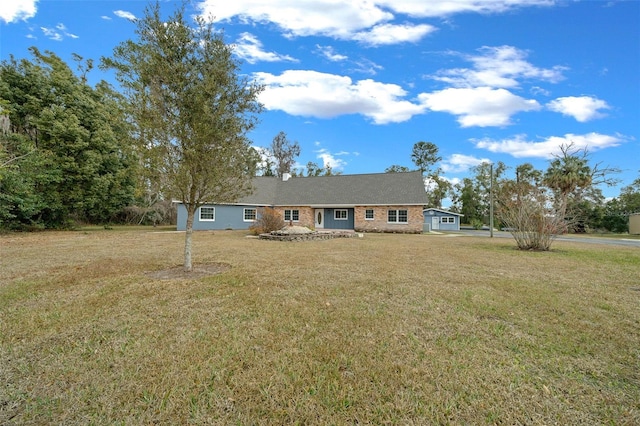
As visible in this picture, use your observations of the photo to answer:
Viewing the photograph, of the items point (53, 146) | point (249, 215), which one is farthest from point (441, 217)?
point (53, 146)

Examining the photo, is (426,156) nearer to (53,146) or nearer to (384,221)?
(384,221)

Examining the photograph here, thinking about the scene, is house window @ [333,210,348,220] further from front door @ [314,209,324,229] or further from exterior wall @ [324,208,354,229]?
front door @ [314,209,324,229]

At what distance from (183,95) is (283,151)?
38.7 m

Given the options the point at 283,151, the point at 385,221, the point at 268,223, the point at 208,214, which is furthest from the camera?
the point at 283,151

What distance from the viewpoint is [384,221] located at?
2486 cm

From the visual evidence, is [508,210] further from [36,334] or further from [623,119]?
[36,334]

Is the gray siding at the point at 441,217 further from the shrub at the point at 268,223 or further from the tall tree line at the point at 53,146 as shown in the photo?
the tall tree line at the point at 53,146

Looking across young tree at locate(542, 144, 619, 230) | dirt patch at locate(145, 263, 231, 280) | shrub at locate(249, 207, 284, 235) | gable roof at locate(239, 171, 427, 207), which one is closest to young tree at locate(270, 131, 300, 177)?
gable roof at locate(239, 171, 427, 207)

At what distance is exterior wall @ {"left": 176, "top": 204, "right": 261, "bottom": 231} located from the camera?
23578mm

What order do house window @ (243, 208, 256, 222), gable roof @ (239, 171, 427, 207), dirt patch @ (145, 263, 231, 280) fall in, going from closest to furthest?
1. dirt patch @ (145, 263, 231, 280)
2. gable roof @ (239, 171, 427, 207)
3. house window @ (243, 208, 256, 222)

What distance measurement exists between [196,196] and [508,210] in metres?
13.6

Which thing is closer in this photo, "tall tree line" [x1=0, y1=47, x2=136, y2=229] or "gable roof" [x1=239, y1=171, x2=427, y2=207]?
"tall tree line" [x1=0, y1=47, x2=136, y2=229]

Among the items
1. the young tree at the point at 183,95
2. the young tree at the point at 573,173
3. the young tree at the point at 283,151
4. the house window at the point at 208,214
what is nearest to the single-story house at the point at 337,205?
the house window at the point at 208,214

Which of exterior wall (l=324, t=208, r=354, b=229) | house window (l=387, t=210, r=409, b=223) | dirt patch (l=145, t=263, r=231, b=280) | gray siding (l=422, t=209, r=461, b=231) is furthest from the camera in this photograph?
gray siding (l=422, t=209, r=461, b=231)
